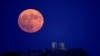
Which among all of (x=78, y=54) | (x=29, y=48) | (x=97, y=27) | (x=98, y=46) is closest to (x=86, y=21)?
(x=97, y=27)

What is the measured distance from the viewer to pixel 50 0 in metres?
4.25

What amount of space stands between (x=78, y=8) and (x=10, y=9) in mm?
1679

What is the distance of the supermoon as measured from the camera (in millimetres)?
4062

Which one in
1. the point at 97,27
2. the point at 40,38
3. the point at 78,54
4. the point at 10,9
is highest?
the point at 10,9

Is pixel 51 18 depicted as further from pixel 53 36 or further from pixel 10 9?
pixel 10 9

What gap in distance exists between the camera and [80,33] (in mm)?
4238

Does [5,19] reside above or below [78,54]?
above

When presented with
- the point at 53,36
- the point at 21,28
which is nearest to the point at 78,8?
the point at 53,36

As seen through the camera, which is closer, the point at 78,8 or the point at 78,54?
the point at 78,54

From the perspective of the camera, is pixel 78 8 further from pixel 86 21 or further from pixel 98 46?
pixel 98 46

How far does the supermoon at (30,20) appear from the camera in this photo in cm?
406

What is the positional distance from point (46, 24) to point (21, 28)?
61cm

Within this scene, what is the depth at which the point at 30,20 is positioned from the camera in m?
4.05

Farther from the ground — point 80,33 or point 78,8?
point 78,8
